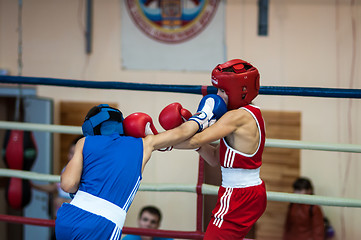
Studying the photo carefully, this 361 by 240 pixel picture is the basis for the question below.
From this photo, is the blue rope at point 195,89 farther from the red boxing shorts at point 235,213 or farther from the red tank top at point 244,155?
the red boxing shorts at point 235,213

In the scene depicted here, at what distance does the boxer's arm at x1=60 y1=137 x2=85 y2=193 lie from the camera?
4.71 feet

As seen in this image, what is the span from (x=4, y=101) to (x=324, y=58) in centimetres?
325

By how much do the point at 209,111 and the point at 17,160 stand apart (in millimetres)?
1909

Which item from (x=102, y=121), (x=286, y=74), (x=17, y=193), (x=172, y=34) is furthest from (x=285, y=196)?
(x=172, y=34)

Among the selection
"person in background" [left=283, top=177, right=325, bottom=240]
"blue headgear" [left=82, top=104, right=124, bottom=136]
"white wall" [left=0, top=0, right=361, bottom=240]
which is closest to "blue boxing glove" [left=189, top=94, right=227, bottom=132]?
"blue headgear" [left=82, top=104, right=124, bottom=136]

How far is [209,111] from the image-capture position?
1538mm

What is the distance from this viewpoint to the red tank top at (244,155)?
5.18 feet

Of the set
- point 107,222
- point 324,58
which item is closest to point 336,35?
point 324,58

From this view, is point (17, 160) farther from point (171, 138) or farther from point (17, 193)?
point (171, 138)

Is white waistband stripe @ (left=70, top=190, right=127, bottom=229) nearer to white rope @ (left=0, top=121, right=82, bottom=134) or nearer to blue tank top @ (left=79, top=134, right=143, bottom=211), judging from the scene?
blue tank top @ (left=79, top=134, right=143, bottom=211)

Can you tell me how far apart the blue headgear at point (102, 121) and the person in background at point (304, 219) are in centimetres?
222

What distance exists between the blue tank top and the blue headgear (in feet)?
0.09

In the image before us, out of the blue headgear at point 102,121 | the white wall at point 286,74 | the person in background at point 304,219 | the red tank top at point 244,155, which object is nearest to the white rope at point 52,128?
the blue headgear at point 102,121

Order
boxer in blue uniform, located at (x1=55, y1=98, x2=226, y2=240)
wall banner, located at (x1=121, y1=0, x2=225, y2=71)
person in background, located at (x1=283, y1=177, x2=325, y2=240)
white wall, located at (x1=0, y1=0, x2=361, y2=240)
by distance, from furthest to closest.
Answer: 1. wall banner, located at (x1=121, y1=0, x2=225, y2=71)
2. white wall, located at (x1=0, y1=0, x2=361, y2=240)
3. person in background, located at (x1=283, y1=177, x2=325, y2=240)
4. boxer in blue uniform, located at (x1=55, y1=98, x2=226, y2=240)
